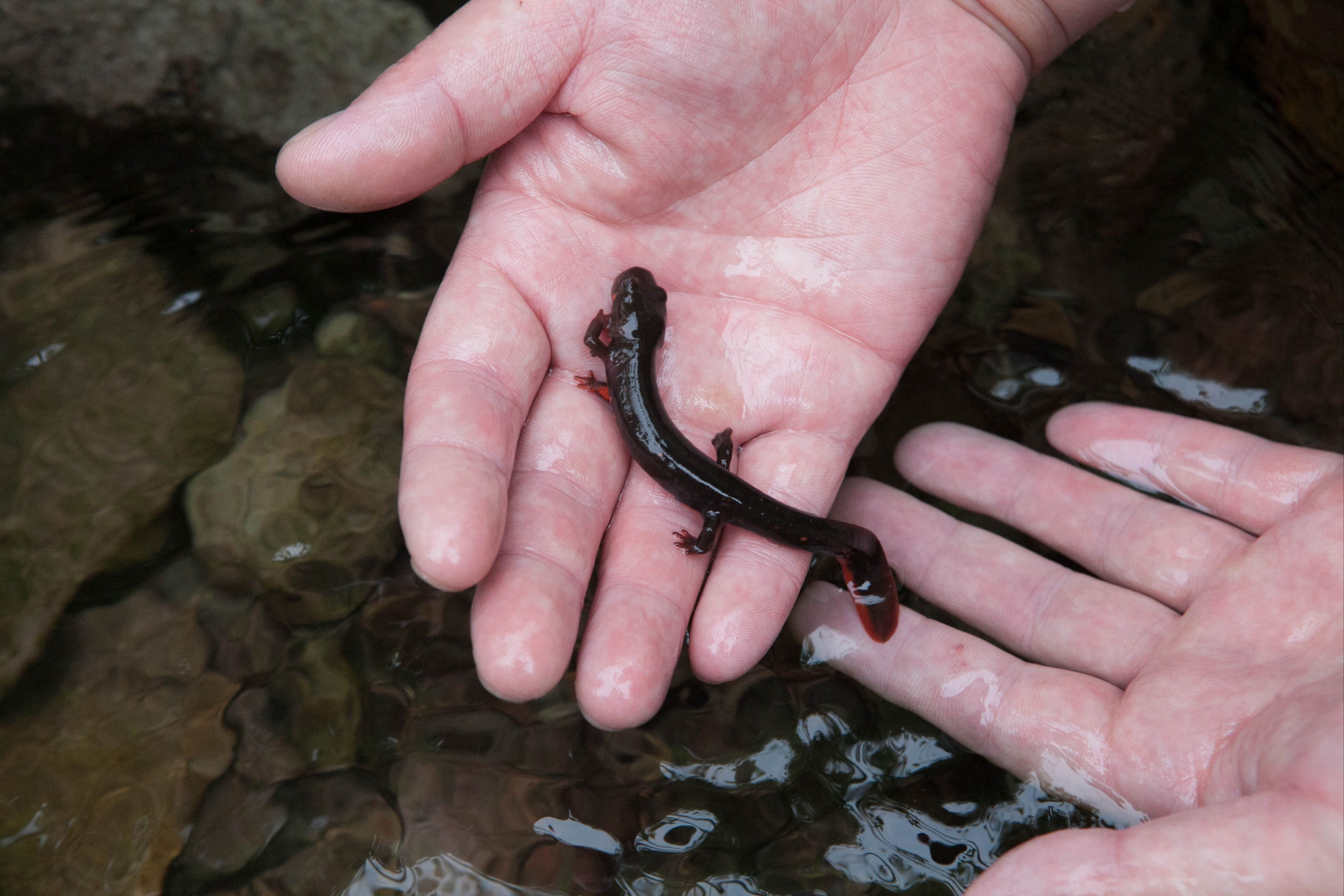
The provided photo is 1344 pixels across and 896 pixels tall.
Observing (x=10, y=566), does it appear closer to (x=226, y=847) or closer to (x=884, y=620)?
(x=226, y=847)

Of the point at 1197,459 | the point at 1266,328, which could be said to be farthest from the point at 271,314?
the point at 1266,328

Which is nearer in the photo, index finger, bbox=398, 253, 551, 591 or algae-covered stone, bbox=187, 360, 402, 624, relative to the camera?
index finger, bbox=398, 253, 551, 591

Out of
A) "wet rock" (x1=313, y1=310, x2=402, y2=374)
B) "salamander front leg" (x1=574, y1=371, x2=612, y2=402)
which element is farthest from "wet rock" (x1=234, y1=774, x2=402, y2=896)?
"wet rock" (x1=313, y1=310, x2=402, y2=374)

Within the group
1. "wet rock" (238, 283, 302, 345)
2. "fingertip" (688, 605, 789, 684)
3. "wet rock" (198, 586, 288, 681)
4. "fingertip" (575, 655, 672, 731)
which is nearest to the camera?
"fingertip" (575, 655, 672, 731)

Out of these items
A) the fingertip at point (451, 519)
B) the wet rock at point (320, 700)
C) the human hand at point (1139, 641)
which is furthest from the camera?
the wet rock at point (320, 700)

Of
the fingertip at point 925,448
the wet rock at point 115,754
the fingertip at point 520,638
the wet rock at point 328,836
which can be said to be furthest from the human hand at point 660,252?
the wet rock at point 115,754

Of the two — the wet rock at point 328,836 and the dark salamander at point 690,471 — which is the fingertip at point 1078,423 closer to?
the dark salamander at point 690,471

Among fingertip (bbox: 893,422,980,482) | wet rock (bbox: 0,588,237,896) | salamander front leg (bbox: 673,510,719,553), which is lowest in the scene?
wet rock (bbox: 0,588,237,896)

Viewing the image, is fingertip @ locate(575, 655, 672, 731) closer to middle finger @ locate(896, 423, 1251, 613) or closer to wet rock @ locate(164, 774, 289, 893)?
wet rock @ locate(164, 774, 289, 893)
